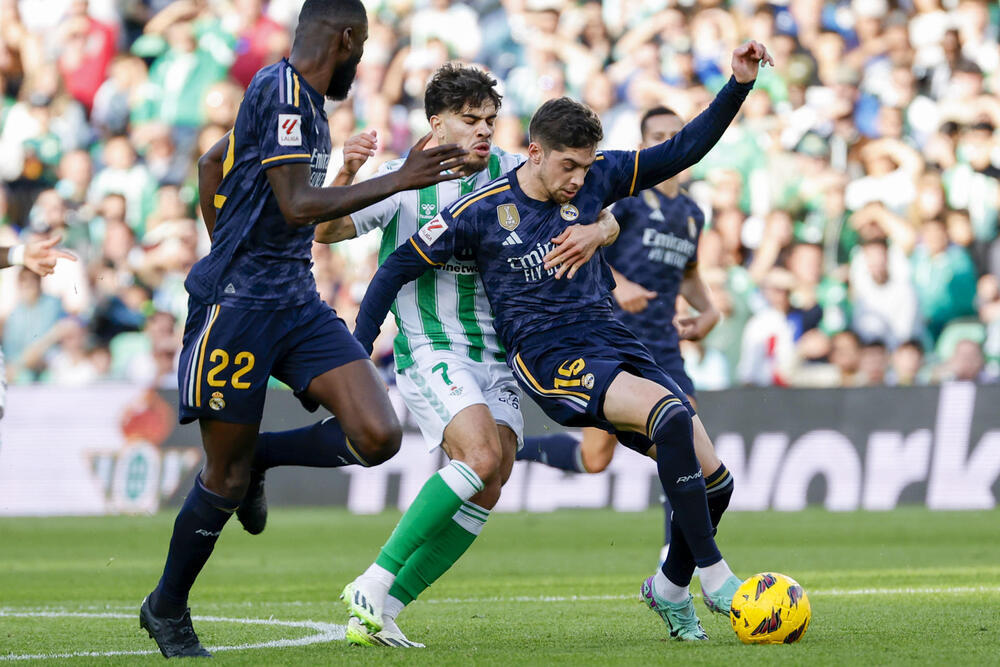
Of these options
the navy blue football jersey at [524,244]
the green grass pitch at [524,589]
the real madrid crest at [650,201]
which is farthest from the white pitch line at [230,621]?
the real madrid crest at [650,201]

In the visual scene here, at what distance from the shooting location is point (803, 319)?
13.9 m

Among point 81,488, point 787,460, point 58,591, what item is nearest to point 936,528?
point 787,460

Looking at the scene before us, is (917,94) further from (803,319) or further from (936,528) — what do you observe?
(936,528)

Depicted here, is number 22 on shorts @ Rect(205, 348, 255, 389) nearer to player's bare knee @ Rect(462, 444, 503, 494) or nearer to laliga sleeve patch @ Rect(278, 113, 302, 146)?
laliga sleeve patch @ Rect(278, 113, 302, 146)

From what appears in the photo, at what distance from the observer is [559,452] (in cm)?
912

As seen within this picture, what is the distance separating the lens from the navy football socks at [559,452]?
29.7ft

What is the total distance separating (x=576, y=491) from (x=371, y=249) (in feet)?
12.1

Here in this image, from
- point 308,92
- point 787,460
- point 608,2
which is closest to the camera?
point 308,92

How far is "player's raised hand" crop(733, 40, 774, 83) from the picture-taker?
556 cm

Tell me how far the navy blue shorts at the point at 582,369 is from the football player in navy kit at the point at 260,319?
2.17 feet

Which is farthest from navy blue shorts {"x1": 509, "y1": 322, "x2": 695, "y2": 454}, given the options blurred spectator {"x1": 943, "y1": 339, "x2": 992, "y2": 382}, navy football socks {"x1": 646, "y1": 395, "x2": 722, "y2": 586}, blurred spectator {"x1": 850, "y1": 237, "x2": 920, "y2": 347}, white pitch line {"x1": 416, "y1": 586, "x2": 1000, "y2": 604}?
blurred spectator {"x1": 850, "y1": 237, "x2": 920, "y2": 347}

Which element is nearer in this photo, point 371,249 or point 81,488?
point 81,488

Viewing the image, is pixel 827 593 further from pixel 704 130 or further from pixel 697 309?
pixel 704 130

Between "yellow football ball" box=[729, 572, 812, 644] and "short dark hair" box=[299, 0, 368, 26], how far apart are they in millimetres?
2503
